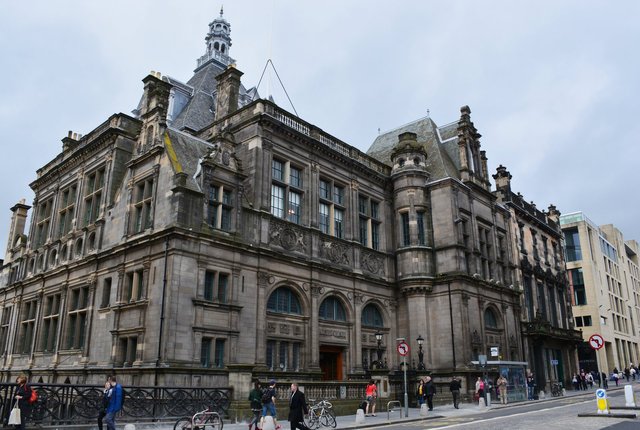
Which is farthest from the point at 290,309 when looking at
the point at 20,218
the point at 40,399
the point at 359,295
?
the point at 20,218

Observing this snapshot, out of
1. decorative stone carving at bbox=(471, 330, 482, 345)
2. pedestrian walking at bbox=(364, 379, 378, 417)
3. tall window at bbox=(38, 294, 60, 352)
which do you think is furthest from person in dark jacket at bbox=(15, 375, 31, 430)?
decorative stone carving at bbox=(471, 330, 482, 345)

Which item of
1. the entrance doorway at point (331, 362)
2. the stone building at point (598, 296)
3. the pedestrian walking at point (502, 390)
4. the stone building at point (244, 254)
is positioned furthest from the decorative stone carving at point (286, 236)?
the stone building at point (598, 296)

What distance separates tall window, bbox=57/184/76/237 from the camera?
3353cm

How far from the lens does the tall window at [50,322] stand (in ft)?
100

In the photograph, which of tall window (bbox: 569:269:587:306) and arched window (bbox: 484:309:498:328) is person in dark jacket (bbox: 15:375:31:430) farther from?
tall window (bbox: 569:269:587:306)

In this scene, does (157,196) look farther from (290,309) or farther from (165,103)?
(290,309)

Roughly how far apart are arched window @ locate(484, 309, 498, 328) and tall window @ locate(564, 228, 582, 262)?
118 ft

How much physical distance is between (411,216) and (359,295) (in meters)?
7.20

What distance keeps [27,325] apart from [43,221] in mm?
7166

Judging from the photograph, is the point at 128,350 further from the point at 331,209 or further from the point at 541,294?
the point at 541,294

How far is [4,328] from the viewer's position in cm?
3653

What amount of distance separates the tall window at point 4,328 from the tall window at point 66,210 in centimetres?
753

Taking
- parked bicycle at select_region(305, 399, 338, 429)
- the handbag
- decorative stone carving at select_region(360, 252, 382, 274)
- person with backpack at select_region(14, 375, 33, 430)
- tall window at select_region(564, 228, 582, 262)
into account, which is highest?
tall window at select_region(564, 228, 582, 262)

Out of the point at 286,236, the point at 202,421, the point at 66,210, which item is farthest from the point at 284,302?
the point at 66,210
